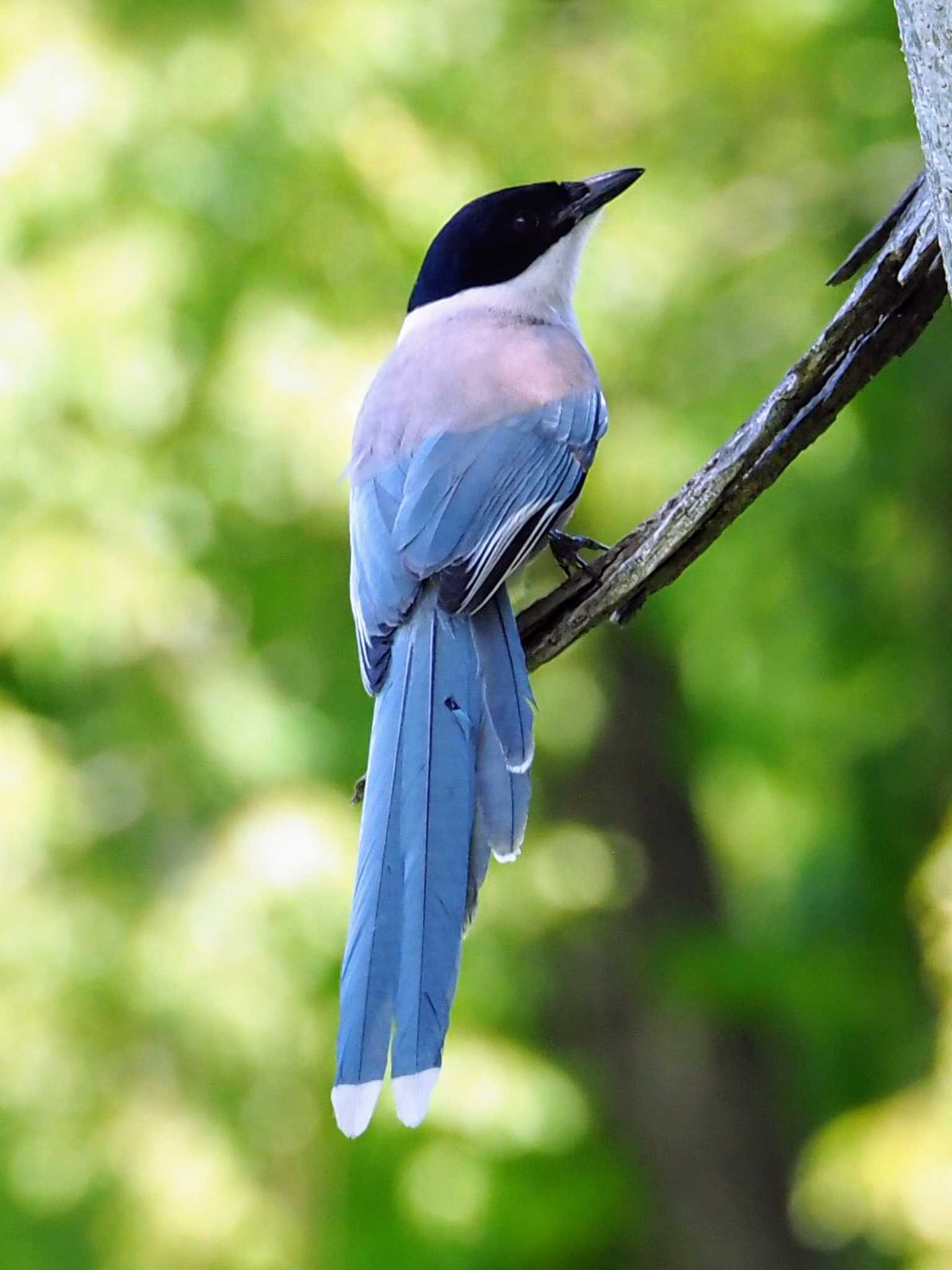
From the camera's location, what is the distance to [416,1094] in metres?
2.13

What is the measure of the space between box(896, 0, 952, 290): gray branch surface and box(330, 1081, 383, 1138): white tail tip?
46.2 inches

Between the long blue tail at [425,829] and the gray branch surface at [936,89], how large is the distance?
3.16 ft

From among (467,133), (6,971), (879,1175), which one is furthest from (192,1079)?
(467,133)

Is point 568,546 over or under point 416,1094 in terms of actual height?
over

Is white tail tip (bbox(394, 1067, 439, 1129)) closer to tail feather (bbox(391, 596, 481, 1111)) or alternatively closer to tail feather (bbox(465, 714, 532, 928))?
tail feather (bbox(391, 596, 481, 1111))

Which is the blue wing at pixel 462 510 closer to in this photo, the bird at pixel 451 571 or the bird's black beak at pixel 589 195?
the bird at pixel 451 571

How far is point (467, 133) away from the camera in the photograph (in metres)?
6.23

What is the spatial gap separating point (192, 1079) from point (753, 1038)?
3335mm

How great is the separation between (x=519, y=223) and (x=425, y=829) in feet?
6.94

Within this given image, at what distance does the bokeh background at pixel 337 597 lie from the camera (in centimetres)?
571

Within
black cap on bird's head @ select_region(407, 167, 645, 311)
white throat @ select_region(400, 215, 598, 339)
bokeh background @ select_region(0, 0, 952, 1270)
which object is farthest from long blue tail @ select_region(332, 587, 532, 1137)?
bokeh background @ select_region(0, 0, 952, 1270)

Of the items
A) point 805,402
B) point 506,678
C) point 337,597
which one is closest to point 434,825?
point 506,678

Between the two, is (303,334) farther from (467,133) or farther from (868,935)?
(868,935)

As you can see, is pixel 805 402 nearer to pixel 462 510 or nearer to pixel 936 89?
pixel 936 89
